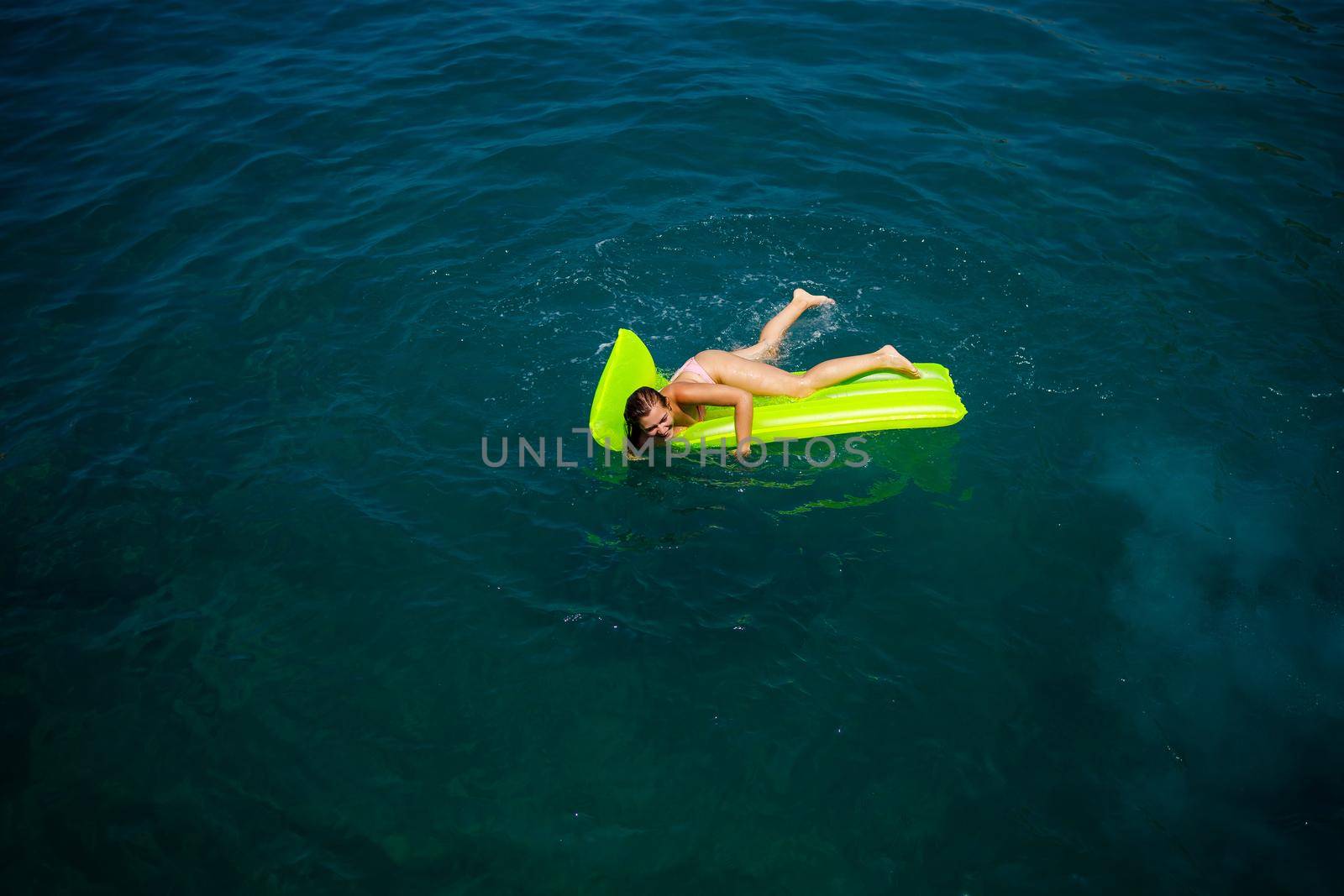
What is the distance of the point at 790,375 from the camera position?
722 cm

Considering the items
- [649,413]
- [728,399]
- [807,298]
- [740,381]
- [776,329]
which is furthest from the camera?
[807,298]

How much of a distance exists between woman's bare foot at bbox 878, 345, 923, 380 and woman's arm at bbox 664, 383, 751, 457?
121 cm

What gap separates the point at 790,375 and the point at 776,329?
0.67 metres

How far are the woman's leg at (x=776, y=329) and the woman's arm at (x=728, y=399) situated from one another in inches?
27.6

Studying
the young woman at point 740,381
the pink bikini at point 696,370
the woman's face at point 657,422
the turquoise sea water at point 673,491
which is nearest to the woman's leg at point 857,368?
the young woman at point 740,381

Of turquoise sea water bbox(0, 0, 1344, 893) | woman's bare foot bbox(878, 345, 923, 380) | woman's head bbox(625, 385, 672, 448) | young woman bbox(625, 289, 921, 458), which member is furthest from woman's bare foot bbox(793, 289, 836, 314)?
woman's head bbox(625, 385, 672, 448)

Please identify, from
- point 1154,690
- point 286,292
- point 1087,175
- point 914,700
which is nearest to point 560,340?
point 286,292

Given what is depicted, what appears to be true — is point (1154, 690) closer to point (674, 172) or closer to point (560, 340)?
point (560, 340)

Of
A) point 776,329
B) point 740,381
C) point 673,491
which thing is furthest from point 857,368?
point 673,491

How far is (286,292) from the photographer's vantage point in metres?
8.91

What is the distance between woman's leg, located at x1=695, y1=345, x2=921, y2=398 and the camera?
23.4 ft

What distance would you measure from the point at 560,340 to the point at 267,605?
3.52 m

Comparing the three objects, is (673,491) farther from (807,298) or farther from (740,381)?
(807,298)

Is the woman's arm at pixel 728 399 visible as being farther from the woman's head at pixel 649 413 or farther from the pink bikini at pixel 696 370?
the woman's head at pixel 649 413
